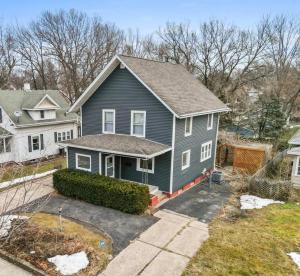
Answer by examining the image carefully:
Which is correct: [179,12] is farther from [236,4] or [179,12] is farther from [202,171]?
[202,171]

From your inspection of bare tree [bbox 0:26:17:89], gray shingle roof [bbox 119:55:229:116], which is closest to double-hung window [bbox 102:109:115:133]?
gray shingle roof [bbox 119:55:229:116]

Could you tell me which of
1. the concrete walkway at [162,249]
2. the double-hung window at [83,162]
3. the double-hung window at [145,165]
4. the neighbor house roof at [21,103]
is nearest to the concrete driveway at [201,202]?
the concrete walkway at [162,249]

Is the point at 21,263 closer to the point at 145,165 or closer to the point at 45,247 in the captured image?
the point at 45,247

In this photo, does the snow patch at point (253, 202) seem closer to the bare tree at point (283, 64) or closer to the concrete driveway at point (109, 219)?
the concrete driveway at point (109, 219)

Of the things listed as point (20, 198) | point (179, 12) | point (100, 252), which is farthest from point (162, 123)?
point (179, 12)

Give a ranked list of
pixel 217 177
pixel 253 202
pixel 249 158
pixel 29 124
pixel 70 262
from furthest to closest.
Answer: pixel 29 124 → pixel 249 158 → pixel 217 177 → pixel 253 202 → pixel 70 262

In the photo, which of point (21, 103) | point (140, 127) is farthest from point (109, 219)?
point (21, 103)
